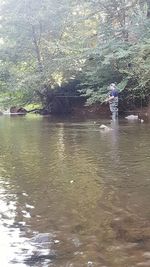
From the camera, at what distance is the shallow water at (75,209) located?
3.62 meters

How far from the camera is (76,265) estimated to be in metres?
3.38

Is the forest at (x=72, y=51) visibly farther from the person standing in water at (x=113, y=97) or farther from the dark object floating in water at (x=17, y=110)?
the dark object floating in water at (x=17, y=110)

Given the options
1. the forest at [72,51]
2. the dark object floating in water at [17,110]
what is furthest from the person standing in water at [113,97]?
the dark object floating in water at [17,110]

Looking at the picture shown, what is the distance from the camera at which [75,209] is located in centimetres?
495

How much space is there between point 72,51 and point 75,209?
2335 centimetres

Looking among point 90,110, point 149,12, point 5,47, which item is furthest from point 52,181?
point 5,47

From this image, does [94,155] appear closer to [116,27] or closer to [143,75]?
[143,75]

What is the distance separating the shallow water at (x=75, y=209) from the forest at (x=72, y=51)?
45.6 feet

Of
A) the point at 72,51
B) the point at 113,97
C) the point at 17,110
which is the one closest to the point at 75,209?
the point at 113,97

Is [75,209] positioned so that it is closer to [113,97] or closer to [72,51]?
[113,97]

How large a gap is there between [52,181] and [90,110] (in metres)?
23.4

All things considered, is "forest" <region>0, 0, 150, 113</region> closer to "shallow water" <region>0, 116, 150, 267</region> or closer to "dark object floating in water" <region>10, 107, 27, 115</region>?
"dark object floating in water" <region>10, 107, 27, 115</region>

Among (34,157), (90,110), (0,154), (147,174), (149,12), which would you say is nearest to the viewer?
(147,174)

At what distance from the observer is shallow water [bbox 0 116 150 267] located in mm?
3619
